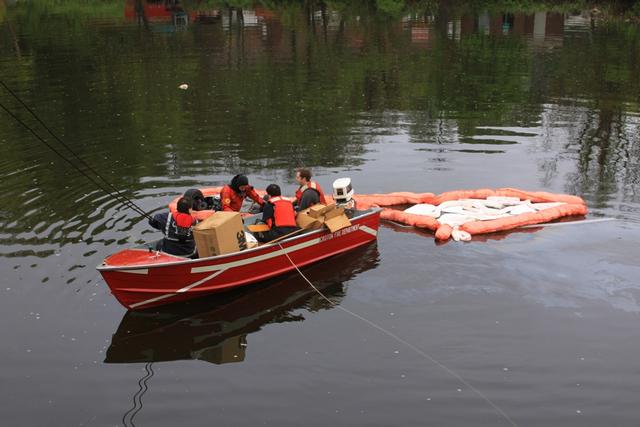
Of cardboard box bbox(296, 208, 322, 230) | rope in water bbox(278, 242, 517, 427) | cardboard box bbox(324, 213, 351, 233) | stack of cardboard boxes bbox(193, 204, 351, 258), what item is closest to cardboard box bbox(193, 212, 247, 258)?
stack of cardboard boxes bbox(193, 204, 351, 258)

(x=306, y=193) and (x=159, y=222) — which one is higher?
(x=306, y=193)

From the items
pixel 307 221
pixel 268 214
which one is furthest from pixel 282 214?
pixel 307 221

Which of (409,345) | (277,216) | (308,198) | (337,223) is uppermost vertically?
(308,198)

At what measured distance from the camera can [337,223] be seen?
14.2 meters

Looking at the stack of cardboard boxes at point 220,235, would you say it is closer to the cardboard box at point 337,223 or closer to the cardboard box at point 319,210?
the cardboard box at point 319,210

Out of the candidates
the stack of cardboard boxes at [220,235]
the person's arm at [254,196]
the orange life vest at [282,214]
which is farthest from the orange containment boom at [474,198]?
the stack of cardboard boxes at [220,235]

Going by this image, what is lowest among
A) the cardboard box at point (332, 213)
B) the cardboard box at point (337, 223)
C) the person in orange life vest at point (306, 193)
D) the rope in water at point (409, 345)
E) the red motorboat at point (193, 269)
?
the rope in water at point (409, 345)

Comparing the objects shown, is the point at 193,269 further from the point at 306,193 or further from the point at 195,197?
the point at 306,193

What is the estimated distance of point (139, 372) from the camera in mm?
11094

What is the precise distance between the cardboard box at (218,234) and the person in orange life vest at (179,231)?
0.77 ft

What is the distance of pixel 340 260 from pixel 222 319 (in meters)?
3.21

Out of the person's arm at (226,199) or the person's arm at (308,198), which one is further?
the person's arm at (226,199)

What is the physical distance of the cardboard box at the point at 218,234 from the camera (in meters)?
12.5

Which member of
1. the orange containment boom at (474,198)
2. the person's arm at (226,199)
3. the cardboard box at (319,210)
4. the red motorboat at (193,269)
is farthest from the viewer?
the orange containment boom at (474,198)
